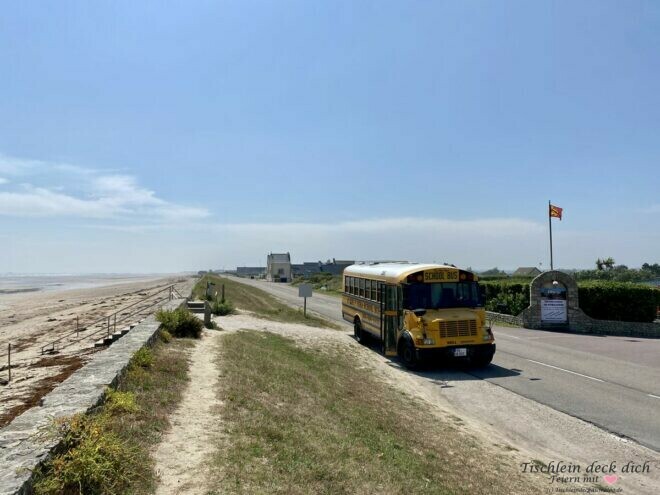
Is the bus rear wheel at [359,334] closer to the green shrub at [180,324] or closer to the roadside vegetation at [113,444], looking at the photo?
the green shrub at [180,324]

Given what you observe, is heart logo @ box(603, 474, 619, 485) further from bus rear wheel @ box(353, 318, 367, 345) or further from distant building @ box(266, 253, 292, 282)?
distant building @ box(266, 253, 292, 282)

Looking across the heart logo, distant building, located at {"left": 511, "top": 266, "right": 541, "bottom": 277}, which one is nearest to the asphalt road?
the heart logo

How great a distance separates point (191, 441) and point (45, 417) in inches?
67.8

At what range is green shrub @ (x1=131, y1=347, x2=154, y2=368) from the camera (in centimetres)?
857

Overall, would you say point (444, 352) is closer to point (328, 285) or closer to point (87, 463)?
point (87, 463)

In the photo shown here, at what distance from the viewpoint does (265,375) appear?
9773mm

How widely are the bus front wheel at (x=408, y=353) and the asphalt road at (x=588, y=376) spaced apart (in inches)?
16.5

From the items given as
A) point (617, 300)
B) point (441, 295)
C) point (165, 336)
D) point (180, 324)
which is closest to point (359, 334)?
point (441, 295)

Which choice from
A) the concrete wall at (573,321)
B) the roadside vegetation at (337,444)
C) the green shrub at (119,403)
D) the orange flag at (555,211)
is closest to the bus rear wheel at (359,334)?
the roadside vegetation at (337,444)

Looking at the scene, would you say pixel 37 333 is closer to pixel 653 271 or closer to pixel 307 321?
pixel 307 321

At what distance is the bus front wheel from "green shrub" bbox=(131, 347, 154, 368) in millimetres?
7425

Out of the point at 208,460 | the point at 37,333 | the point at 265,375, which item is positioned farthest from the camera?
the point at 37,333

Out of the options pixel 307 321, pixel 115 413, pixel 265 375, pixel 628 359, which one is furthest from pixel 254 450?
pixel 307 321

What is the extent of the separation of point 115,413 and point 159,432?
70 cm
